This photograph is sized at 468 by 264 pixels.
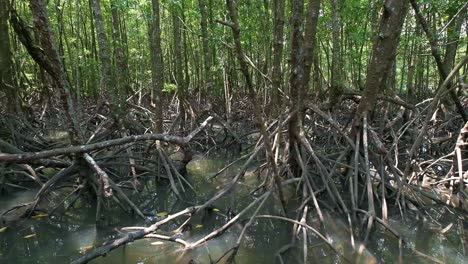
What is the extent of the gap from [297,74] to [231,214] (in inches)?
68.0

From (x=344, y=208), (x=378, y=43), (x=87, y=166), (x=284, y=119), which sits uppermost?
(x=378, y=43)

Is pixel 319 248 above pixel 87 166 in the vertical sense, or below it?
below

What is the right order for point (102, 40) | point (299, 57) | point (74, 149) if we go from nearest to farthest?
point (74, 149)
point (299, 57)
point (102, 40)

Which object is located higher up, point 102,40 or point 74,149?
point 102,40

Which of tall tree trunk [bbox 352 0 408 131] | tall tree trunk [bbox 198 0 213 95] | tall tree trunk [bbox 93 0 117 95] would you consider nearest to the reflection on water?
tall tree trunk [bbox 352 0 408 131]

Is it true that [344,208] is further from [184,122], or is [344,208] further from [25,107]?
[25,107]

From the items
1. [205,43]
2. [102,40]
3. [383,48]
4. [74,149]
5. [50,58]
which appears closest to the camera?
[74,149]

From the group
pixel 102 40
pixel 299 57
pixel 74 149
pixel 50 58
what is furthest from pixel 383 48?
pixel 102 40

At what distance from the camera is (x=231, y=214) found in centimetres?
454

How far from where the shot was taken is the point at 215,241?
155 inches

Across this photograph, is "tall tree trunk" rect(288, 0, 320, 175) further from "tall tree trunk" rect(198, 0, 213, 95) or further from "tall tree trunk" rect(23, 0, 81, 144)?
"tall tree trunk" rect(198, 0, 213, 95)

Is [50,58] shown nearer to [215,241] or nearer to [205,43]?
[215,241]

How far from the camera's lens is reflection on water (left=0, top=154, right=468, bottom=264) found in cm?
362

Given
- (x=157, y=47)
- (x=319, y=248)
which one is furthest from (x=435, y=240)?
(x=157, y=47)
